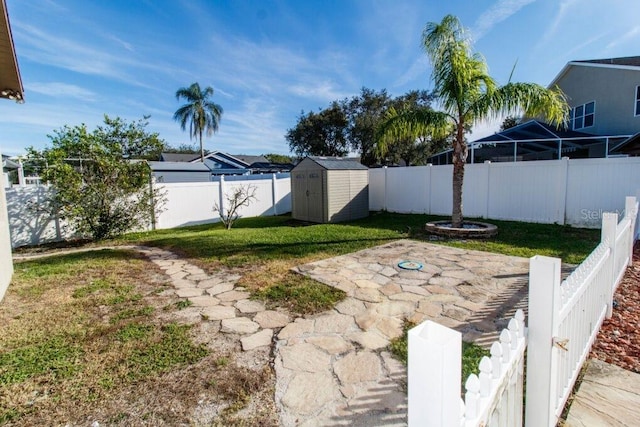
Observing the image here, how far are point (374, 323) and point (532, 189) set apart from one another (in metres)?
7.80

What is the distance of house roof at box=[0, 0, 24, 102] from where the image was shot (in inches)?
138

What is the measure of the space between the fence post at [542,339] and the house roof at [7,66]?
17.8ft

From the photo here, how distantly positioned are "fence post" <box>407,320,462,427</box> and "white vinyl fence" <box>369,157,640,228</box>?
9229 millimetres

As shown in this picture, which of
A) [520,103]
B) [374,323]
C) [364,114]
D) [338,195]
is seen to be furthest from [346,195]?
[364,114]

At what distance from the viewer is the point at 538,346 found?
5.08 ft

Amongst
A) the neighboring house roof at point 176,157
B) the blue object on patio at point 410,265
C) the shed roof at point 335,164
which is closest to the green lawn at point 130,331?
the blue object on patio at point 410,265

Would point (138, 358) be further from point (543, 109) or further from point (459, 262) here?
point (543, 109)

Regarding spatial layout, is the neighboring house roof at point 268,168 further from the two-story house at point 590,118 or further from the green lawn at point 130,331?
the green lawn at point 130,331

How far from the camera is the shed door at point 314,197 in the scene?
10352 millimetres

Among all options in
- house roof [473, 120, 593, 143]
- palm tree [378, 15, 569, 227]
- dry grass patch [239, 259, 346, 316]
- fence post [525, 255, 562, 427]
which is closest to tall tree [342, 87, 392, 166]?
house roof [473, 120, 593, 143]

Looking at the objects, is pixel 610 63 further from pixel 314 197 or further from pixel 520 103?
pixel 314 197

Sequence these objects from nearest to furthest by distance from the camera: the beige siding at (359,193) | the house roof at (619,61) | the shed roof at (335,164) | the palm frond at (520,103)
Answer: the palm frond at (520,103) → the shed roof at (335,164) → the beige siding at (359,193) → the house roof at (619,61)

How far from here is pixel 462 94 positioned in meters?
6.81

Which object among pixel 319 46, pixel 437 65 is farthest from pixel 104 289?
pixel 319 46
